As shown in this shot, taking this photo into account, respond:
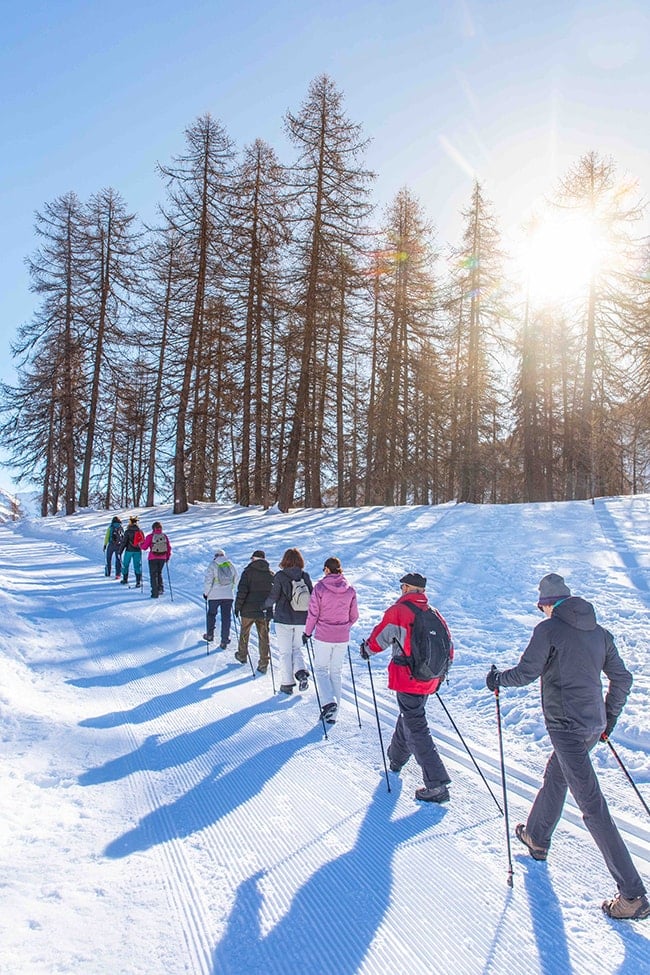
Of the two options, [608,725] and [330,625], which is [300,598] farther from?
[608,725]

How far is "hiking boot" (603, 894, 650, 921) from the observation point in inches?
134

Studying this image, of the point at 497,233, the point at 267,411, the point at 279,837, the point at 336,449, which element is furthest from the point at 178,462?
the point at 279,837

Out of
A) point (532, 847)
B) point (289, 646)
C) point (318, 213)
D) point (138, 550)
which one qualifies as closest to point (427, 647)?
point (532, 847)

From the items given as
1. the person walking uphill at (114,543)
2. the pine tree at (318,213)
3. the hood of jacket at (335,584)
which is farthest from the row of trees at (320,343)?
the hood of jacket at (335,584)

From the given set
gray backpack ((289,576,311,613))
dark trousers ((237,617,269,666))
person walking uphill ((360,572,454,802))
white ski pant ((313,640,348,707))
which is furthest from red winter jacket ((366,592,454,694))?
dark trousers ((237,617,269,666))

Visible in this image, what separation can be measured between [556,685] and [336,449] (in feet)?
68.2

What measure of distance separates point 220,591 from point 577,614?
22.1ft

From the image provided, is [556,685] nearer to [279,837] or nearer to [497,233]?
[279,837]

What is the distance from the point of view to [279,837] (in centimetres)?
420

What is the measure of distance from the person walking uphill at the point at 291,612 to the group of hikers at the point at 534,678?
0.04 ft

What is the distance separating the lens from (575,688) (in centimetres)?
373

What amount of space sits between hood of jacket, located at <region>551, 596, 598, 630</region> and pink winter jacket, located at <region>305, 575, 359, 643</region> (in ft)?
10.1

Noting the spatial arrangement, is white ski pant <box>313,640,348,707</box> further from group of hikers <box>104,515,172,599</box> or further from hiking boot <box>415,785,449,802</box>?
group of hikers <box>104,515,172,599</box>

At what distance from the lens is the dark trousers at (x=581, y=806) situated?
11.4ft
